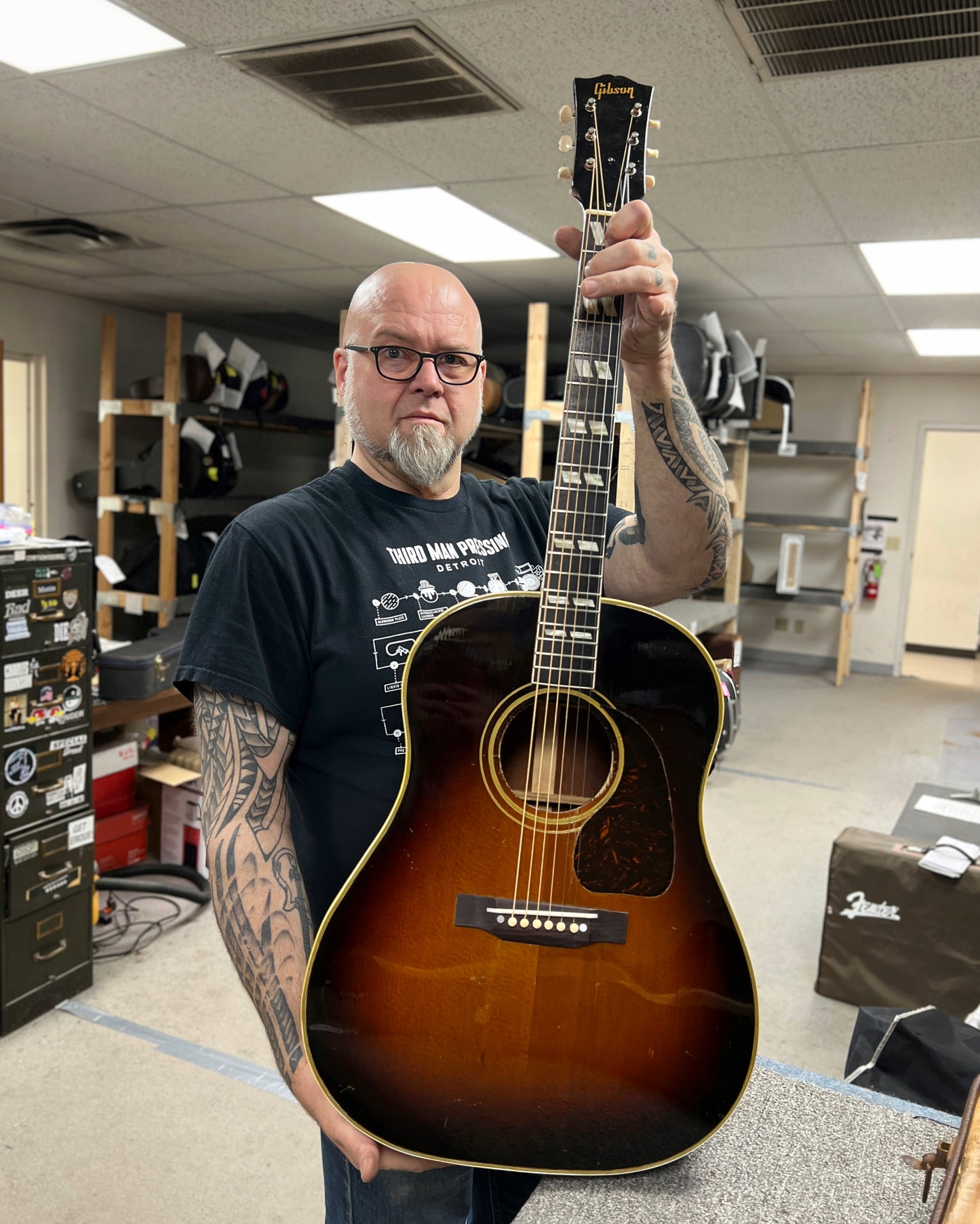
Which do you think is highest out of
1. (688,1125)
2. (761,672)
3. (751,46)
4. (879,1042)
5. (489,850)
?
(751,46)

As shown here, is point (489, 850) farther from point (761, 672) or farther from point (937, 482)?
point (937, 482)

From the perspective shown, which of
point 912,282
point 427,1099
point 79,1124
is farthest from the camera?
point 912,282

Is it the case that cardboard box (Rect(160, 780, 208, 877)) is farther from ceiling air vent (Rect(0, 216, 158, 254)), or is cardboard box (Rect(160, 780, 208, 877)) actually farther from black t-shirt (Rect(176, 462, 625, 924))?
ceiling air vent (Rect(0, 216, 158, 254))

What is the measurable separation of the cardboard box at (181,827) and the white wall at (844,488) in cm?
692

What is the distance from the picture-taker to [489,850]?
81cm

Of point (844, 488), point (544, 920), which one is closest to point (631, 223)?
point (544, 920)

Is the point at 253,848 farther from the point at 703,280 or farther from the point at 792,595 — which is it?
the point at 792,595

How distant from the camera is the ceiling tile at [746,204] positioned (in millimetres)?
3359

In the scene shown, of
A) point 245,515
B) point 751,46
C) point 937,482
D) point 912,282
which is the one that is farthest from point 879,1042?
point 937,482

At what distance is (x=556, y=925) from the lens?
783 millimetres

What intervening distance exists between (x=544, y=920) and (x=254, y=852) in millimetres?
340

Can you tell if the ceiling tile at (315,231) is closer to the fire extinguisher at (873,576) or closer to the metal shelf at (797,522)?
the metal shelf at (797,522)

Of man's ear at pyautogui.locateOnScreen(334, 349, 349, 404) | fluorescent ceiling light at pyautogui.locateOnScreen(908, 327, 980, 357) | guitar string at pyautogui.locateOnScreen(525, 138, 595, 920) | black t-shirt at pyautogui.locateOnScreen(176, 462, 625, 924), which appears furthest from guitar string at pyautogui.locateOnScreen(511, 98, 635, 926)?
fluorescent ceiling light at pyautogui.locateOnScreen(908, 327, 980, 357)

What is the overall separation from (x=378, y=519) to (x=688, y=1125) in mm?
695
